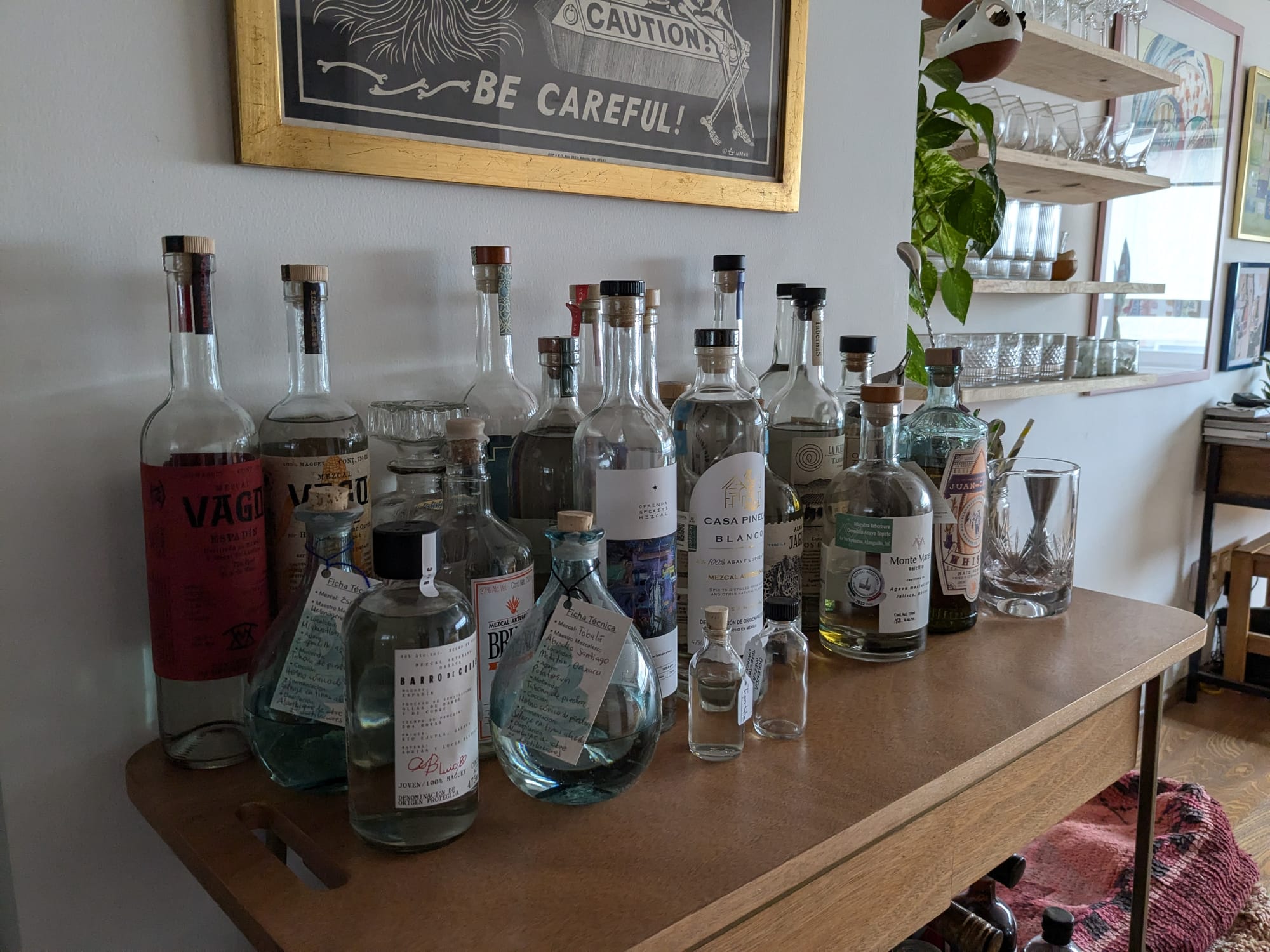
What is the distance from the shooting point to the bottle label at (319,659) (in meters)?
0.65

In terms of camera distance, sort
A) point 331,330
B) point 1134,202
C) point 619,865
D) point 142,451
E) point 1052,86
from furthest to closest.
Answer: point 1134,202 → point 1052,86 → point 331,330 → point 142,451 → point 619,865

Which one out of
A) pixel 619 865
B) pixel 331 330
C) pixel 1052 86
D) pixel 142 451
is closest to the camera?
pixel 619 865

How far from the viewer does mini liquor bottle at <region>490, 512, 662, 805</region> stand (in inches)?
25.0

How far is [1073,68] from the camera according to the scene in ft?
6.63

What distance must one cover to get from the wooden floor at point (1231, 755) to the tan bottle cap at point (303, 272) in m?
2.32

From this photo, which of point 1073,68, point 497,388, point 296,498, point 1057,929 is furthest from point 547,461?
point 1073,68

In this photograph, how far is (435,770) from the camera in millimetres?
577

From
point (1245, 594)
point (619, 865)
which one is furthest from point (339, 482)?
point (1245, 594)

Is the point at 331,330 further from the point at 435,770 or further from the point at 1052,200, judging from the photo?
the point at 1052,200

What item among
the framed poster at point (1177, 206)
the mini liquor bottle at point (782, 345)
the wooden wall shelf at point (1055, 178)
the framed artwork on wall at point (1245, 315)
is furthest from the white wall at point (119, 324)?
the framed artwork on wall at point (1245, 315)

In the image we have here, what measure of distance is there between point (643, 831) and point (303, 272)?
48cm

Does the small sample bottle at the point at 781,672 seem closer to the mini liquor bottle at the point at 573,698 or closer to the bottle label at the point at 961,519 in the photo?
the mini liquor bottle at the point at 573,698

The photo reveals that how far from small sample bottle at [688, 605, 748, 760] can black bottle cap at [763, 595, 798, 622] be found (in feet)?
0.23

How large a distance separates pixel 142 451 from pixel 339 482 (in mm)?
141
